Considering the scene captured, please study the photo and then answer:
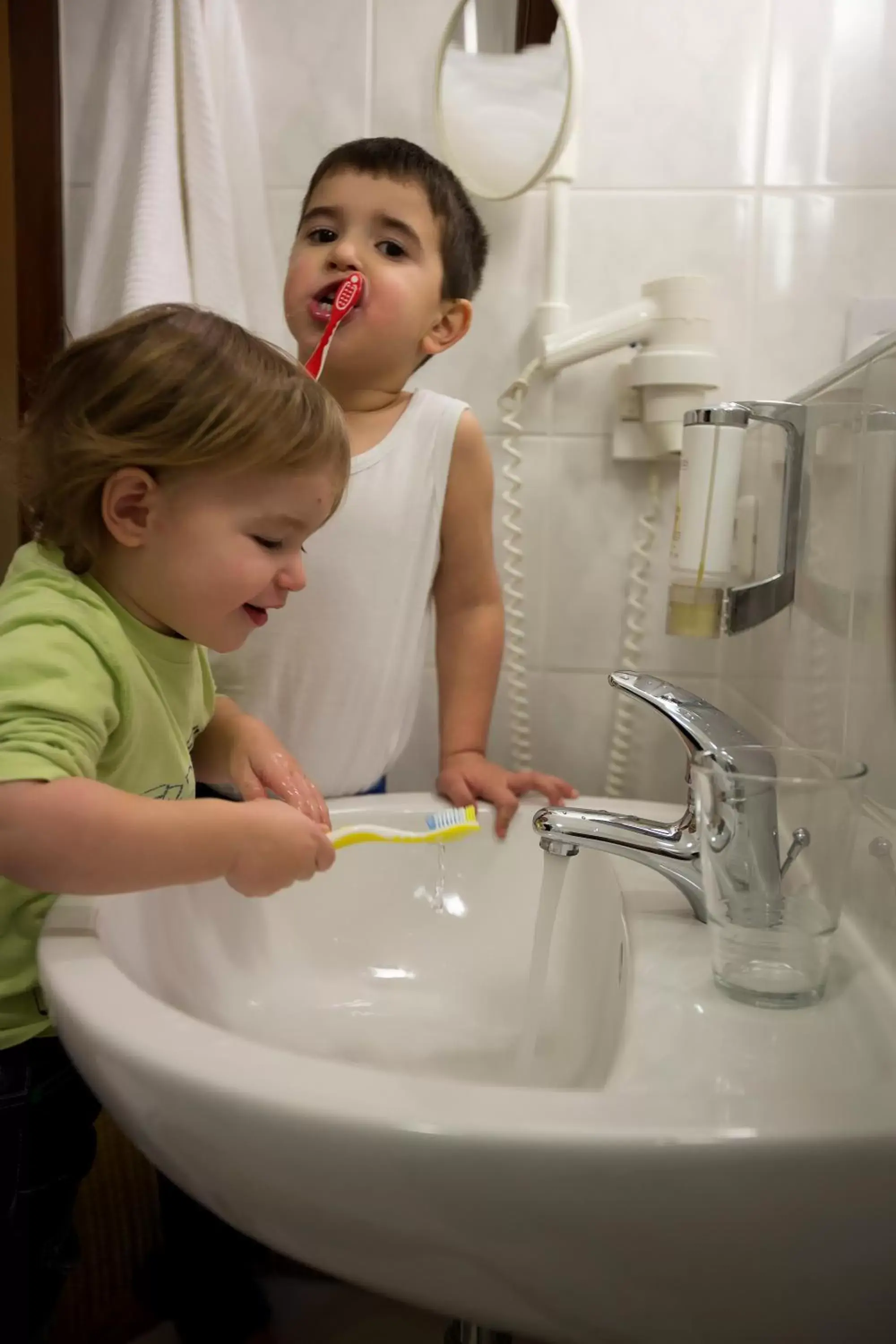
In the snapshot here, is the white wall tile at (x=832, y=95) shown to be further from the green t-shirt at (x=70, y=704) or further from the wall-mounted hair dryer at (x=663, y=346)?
the green t-shirt at (x=70, y=704)

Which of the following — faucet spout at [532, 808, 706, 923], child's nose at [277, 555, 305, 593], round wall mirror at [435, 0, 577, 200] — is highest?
round wall mirror at [435, 0, 577, 200]

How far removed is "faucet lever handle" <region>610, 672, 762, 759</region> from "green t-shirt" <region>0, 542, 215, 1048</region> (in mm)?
297

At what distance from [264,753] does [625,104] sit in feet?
2.42

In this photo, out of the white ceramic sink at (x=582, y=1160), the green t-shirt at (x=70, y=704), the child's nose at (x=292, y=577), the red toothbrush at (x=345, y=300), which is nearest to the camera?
the white ceramic sink at (x=582, y=1160)

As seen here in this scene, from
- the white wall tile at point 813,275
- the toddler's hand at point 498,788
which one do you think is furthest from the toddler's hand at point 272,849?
the white wall tile at point 813,275

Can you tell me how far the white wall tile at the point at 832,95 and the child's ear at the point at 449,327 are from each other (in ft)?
1.14

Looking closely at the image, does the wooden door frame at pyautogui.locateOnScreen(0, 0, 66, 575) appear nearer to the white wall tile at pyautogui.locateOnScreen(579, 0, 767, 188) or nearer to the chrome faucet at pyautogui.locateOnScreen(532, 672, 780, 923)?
the white wall tile at pyautogui.locateOnScreen(579, 0, 767, 188)

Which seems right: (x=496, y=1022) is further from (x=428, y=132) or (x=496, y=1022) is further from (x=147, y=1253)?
(x=428, y=132)

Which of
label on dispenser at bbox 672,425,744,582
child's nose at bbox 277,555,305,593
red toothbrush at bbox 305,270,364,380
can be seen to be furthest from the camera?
red toothbrush at bbox 305,270,364,380

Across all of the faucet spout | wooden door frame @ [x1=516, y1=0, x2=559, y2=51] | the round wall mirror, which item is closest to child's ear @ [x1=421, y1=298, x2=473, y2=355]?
the round wall mirror

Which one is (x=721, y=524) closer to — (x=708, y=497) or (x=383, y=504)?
(x=708, y=497)

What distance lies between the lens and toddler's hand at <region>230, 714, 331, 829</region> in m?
0.70

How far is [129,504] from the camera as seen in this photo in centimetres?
62

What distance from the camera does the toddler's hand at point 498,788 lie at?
0.82 meters
